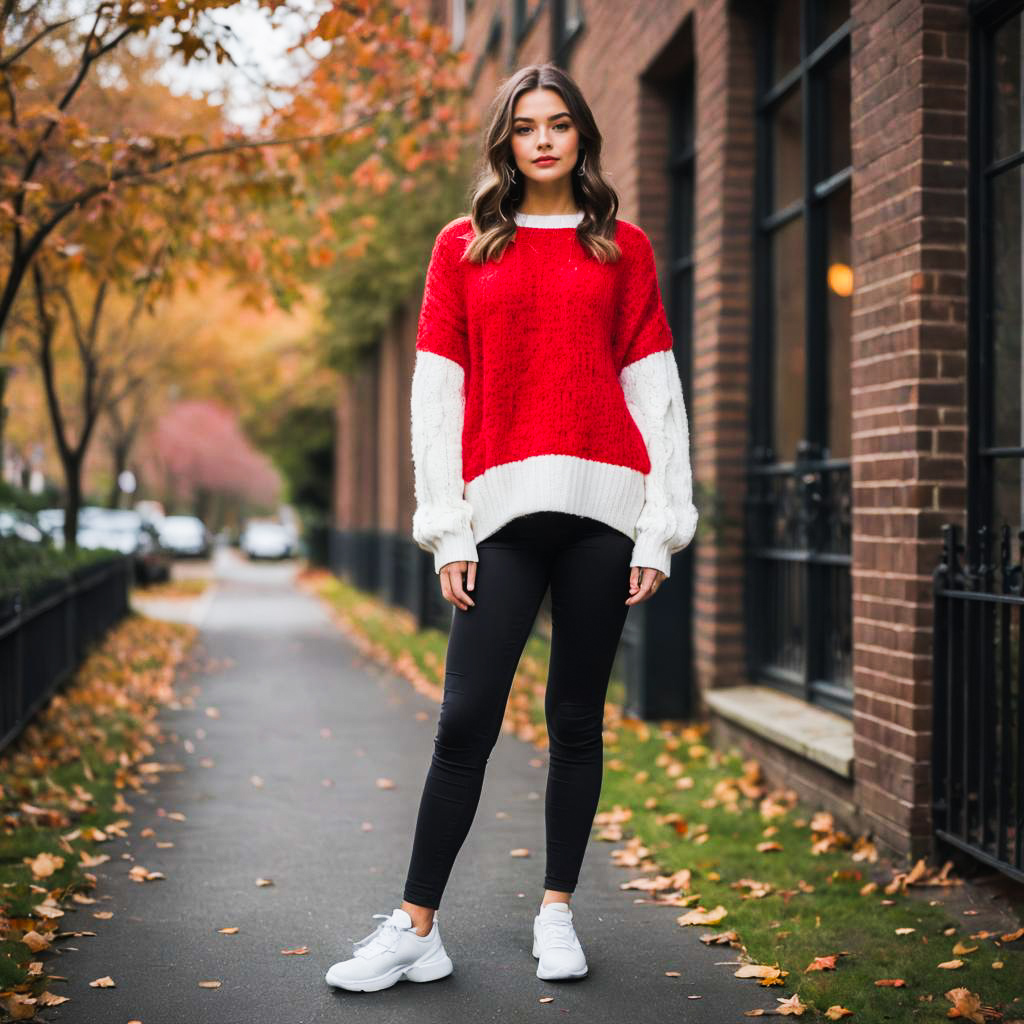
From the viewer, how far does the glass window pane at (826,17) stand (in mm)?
5875

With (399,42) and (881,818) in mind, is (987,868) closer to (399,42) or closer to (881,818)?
(881,818)

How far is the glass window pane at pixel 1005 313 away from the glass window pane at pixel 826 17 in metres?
1.88

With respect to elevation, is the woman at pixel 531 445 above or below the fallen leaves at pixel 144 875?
above

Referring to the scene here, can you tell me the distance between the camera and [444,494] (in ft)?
10.3

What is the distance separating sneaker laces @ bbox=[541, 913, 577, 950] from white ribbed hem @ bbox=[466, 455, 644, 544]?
3.49 ft

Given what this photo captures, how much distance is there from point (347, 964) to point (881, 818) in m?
2.17

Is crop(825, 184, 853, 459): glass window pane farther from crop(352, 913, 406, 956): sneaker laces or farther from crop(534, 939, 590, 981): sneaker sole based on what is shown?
crop(352, 913, 406, 956): sneaker laces

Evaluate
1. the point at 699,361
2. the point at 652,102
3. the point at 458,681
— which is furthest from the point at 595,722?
the point at 652,102

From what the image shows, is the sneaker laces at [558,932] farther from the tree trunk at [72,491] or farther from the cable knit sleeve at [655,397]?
the tree trunk at [72,491]

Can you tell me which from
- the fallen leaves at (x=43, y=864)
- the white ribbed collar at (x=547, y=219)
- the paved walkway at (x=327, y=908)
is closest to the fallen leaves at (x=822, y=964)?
the paved walkway at (x=327, y=908)

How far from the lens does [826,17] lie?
6.02 metres

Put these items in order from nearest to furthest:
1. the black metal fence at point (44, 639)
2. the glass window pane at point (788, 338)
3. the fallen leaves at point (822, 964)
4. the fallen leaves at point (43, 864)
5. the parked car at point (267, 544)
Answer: the fallen leaves at point (822, 964), the fallen leaves at point (43, 864), the black metal fence at point (44, 639), the glass window pane at point (788, 338), the parked car at point (267, 544)

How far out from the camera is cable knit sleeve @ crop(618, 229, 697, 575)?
324 centimetres

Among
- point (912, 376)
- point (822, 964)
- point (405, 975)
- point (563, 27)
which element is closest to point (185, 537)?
point (563, 27)
